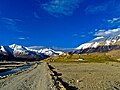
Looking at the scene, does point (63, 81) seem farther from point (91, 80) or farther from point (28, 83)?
point (28, 83)

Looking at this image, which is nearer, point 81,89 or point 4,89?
point 81,89

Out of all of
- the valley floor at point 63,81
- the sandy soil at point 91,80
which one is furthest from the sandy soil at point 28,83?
the sandy soil at point 91,80

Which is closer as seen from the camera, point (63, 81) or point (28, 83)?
point (28, 83)

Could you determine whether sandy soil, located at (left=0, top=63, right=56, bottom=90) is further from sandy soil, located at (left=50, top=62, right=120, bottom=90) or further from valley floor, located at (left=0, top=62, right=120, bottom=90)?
sandy soil, located at (left=50, top=62, right=120, bottom=90)

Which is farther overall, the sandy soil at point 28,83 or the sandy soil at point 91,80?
the sandy soil at point 28,83

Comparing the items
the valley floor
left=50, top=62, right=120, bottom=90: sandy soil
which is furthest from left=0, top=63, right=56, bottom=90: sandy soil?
left=50, top=62, right=120, bottom=90: sandy soil

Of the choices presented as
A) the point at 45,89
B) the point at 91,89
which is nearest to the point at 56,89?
the point at 45,89

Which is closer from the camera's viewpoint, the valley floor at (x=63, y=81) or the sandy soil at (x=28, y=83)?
the valley floor at (x=63, y=81)

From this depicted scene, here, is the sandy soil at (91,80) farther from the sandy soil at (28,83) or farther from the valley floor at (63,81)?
the sandy soil at (28,83)

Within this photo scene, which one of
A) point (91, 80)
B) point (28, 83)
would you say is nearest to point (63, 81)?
point (91, 80)

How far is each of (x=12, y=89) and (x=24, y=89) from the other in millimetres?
2155

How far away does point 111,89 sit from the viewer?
1346 inches

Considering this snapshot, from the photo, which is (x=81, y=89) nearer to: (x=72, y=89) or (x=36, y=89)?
(x=72, y=89)

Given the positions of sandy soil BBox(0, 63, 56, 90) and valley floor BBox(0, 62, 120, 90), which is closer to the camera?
valley floor BBox(0, 62, 120, 90)
